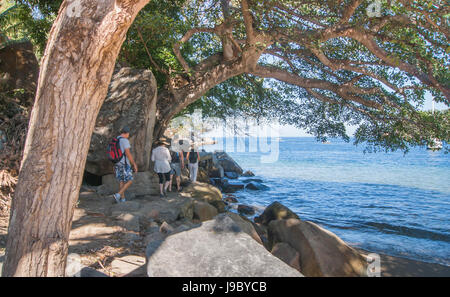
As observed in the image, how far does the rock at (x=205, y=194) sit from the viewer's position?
973 centimetres

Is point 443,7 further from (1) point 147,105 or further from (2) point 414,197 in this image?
(2) point 414,197

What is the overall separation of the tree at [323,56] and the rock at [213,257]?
226 inches

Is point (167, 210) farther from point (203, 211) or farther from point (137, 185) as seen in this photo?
point (137, 185)

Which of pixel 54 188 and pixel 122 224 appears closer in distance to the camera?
pixel 54 188

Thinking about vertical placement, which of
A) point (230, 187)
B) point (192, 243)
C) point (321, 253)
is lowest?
point (230, 187)

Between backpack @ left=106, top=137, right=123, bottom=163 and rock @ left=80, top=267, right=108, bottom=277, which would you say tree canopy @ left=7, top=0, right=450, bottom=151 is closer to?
backpack @ left=106, top=137, right=123, bottom=163

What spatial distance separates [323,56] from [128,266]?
696 cm

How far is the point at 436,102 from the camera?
28.0 ft

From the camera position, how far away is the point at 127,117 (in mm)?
8633

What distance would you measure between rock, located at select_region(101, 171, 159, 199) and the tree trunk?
580 centimetres

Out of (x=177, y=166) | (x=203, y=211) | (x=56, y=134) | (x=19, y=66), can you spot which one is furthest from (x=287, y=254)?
(x=19, y=66)

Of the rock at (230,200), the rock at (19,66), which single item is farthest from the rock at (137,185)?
the rock at (230,200)

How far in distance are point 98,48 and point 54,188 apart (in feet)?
4.36
